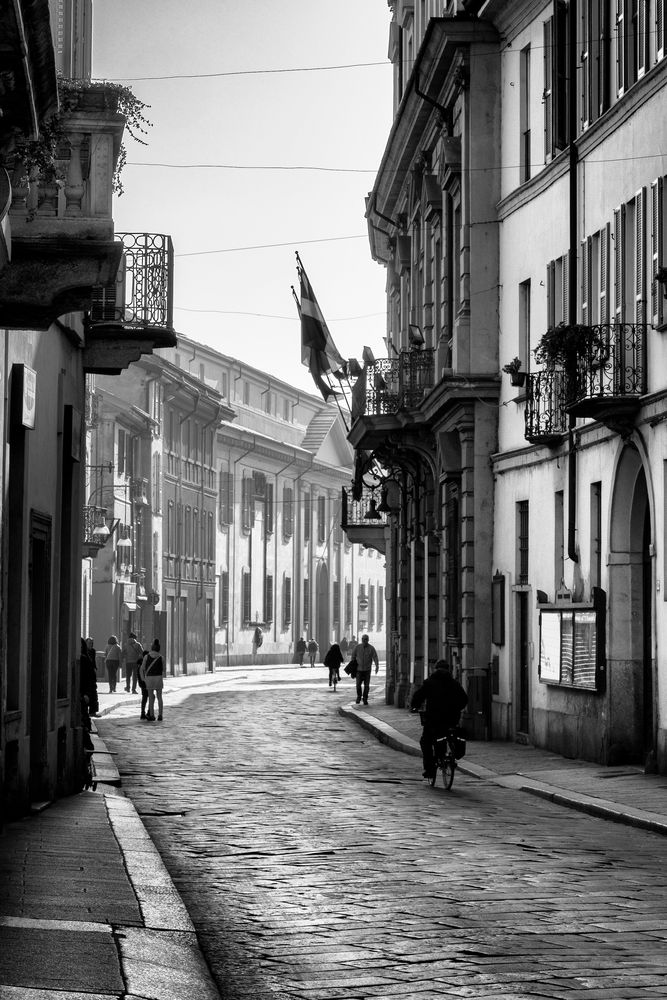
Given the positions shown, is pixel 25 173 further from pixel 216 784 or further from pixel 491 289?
pixel 491 289

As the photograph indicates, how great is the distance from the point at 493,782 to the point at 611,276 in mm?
6978

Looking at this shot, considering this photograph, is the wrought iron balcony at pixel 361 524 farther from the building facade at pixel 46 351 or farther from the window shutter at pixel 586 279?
the building facade at pixel 46 351

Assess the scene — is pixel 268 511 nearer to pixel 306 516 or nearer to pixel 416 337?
pixel 306 516

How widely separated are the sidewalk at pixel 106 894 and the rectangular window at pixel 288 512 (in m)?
61.8

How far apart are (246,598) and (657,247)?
57320 mm

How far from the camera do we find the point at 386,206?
4181 centimetres

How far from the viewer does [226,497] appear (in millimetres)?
74688

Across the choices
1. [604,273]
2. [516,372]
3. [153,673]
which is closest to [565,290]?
[516,372]

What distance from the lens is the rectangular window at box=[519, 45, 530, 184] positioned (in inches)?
1064

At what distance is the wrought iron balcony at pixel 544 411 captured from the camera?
23.8 metres

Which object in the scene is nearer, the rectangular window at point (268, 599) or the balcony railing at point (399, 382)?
the balcony railing at point (399, 382)

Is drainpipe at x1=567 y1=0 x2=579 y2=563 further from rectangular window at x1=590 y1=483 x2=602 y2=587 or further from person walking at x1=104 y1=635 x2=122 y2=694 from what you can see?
person walking at x1=104 y1=635 x2=122 y2=694

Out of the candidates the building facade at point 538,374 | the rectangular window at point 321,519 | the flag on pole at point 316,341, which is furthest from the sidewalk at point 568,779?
the rectangular window at point 321,519

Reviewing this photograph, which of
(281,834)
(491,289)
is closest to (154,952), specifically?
(281,834)
